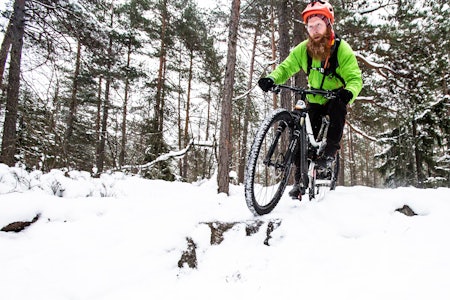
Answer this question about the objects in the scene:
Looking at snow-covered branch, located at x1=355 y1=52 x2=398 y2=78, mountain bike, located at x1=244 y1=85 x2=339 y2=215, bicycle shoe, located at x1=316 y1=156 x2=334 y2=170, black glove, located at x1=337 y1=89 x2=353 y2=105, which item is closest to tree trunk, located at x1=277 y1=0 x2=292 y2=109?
snow-covered branch, located at x1=355 y1=52 x2=398 y2=78

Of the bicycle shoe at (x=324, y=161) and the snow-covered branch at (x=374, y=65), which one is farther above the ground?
the snow-covered branch at (x=374, y=65)

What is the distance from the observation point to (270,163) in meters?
2.68

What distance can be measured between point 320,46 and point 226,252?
202cm

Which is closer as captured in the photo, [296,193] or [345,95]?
[345,95]

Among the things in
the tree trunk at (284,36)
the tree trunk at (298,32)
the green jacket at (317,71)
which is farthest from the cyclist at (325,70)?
the tree trunk at (298,32)

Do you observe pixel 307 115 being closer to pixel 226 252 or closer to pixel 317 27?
pixel 317 27

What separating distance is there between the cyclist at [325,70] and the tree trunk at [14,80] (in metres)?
5.02

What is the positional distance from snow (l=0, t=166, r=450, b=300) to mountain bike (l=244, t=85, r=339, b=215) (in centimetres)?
27

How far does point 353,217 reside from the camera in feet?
7.36

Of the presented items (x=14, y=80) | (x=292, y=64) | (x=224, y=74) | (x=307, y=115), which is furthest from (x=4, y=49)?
(x=307, y=115)

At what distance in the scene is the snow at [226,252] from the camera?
1492 millimetres

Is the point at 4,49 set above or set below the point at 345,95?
above

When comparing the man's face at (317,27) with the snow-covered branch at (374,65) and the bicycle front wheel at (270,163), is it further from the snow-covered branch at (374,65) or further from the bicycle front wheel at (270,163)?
the snow-covered branch at (374,65)

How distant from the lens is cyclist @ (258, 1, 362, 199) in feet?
8.56
